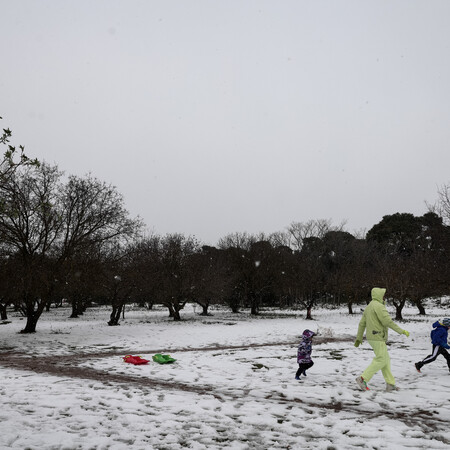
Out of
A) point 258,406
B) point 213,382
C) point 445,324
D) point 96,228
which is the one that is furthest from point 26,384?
point 96,228

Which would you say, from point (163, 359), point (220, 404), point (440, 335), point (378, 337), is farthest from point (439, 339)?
point (163, 359)

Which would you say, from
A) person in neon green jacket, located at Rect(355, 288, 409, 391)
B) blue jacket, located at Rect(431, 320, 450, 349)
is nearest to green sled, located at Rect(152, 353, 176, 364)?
person in neon green jacket, located at Rect(355, 288, 409, 391)

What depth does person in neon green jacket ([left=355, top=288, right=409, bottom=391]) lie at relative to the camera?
717 cm

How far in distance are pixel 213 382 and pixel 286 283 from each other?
90.9 feet

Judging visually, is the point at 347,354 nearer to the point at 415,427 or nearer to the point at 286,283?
the point at 415,427

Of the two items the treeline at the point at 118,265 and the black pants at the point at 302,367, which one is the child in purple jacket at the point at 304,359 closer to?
the black pants at the point at 302,367

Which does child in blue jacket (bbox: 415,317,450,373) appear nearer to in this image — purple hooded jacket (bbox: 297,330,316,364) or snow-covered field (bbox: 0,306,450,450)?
snow-covered field (bbox: 0,306,450,450)

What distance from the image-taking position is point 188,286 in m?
27.9

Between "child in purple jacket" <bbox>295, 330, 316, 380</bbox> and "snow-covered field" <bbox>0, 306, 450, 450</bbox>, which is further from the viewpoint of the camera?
"child in purple jacket" <bbox>295, 330, 316, 380</bbox>

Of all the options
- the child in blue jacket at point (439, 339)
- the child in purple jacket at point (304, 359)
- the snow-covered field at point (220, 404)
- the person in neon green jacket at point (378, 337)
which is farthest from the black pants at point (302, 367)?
the child in blue jacket at point (439, 339)

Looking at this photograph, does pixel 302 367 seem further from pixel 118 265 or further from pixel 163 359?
pixel 118 265

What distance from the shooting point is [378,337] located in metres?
7.33

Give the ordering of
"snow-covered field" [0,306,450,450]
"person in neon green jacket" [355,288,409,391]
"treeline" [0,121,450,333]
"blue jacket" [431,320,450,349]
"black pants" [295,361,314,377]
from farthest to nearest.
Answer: "treeline" [0,121,450,333] → "blue jacket" [431,320,450,349] → "black pants" [295,361,314,377] → "person in neon green jacket" [355,288,409,391] → "snow-covered field" [0,306,450,450]

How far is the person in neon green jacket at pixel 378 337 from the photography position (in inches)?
282
